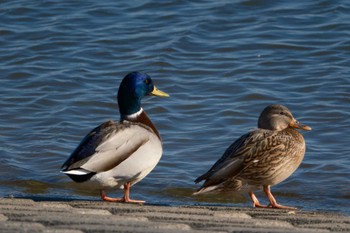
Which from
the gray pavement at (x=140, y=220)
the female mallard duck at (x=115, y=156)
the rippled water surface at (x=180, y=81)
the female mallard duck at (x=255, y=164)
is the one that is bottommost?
the rippled water surface at (x=180, y=81)

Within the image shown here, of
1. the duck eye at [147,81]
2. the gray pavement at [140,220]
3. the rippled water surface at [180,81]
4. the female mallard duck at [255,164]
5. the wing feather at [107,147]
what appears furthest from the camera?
the rippled water surface at [180,81]

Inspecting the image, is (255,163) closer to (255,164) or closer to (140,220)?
(255,164)

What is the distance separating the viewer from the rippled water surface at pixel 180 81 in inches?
344

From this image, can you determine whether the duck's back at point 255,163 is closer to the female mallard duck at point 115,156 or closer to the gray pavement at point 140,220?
the female mallard duck at point 115,156

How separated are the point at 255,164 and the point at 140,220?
2.15 m

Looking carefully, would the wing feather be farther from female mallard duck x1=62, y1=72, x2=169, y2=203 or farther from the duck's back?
the duck's back

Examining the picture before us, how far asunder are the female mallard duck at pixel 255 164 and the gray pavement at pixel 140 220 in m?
0.93

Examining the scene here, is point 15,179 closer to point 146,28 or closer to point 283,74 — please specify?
point 283,74

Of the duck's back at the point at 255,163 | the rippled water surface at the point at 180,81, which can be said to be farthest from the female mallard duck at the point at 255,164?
the rippled water surface at the point at 180,81

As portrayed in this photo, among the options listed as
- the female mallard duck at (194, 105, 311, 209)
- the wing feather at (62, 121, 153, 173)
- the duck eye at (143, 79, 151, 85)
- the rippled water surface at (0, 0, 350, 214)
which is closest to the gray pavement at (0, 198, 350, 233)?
the wing feather at (62, 121, 153, 173)

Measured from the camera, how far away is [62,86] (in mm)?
11906

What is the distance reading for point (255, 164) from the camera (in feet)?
21.8

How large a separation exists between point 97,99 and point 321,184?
3.66m

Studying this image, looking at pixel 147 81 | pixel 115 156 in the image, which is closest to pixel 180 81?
pixel 147 81
